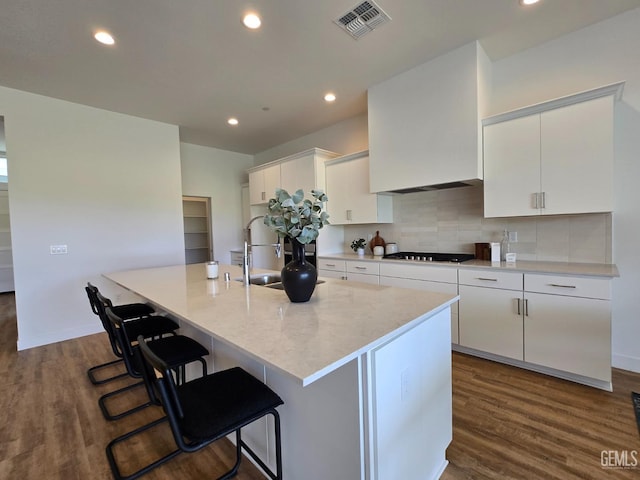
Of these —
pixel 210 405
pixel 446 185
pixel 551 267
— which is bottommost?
pixel 210 405

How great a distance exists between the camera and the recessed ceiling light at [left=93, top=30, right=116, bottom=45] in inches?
94.6

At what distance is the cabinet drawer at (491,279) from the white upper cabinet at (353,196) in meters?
1.32

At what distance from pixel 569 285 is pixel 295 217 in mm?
2216

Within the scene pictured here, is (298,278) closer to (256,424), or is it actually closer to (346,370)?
→ (346,370)

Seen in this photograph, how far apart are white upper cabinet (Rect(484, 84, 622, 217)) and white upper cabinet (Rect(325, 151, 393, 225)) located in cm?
127

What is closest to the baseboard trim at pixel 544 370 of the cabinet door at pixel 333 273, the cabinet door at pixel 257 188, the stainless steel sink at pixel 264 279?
the cabinet door at pixel 333 273

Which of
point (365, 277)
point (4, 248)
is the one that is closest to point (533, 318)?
point (365, 277)

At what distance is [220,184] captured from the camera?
582 centimetres

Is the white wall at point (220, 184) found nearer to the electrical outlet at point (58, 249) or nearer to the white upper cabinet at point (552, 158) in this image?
the electrical outlet at point (58, 249)

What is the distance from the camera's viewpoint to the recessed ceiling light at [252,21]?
7.43ft

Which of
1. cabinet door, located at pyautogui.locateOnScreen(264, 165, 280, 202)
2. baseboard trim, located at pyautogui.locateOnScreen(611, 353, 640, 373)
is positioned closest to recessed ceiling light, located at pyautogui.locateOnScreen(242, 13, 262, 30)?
cabinet door, located at pyautogui.locateOnScreen(264, 165, 280, 202)

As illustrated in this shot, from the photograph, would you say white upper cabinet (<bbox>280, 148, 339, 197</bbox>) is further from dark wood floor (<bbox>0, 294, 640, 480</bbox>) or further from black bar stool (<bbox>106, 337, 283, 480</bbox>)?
black bar stool (<bbox>106, 337, 283, 480</bbox>)

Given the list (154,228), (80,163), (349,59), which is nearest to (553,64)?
(349,59)

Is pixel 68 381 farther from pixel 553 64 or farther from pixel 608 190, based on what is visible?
pixel 553 64
